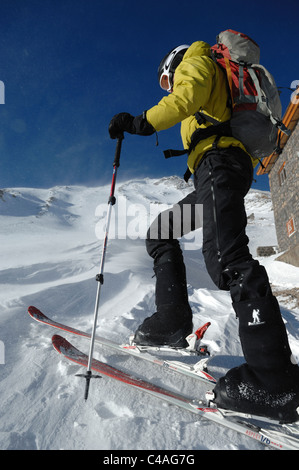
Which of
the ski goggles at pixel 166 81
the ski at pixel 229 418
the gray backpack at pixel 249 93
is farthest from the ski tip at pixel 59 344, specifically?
the ski goggles at pixel 166 81

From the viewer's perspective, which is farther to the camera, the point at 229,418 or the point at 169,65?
the point at 169,65

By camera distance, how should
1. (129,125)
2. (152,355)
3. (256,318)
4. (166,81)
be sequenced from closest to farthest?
(256,318) → (129,125) → (152,355) → (166,81)

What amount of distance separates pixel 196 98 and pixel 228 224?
75 cm

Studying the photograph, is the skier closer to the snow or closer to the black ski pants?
the black ski pants

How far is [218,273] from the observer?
1.50m

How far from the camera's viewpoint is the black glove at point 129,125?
1.63 metres

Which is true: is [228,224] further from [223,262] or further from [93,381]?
[93,381]

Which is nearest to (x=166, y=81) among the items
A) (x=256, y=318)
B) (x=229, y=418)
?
(x=256, y=318)

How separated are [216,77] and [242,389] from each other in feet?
5.87

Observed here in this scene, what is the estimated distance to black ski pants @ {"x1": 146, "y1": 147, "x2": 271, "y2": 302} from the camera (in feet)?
4.57

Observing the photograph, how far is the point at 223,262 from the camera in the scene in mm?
1479

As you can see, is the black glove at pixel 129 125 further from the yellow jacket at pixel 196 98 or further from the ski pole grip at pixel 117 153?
the ski pole grip at pixel 117 153
